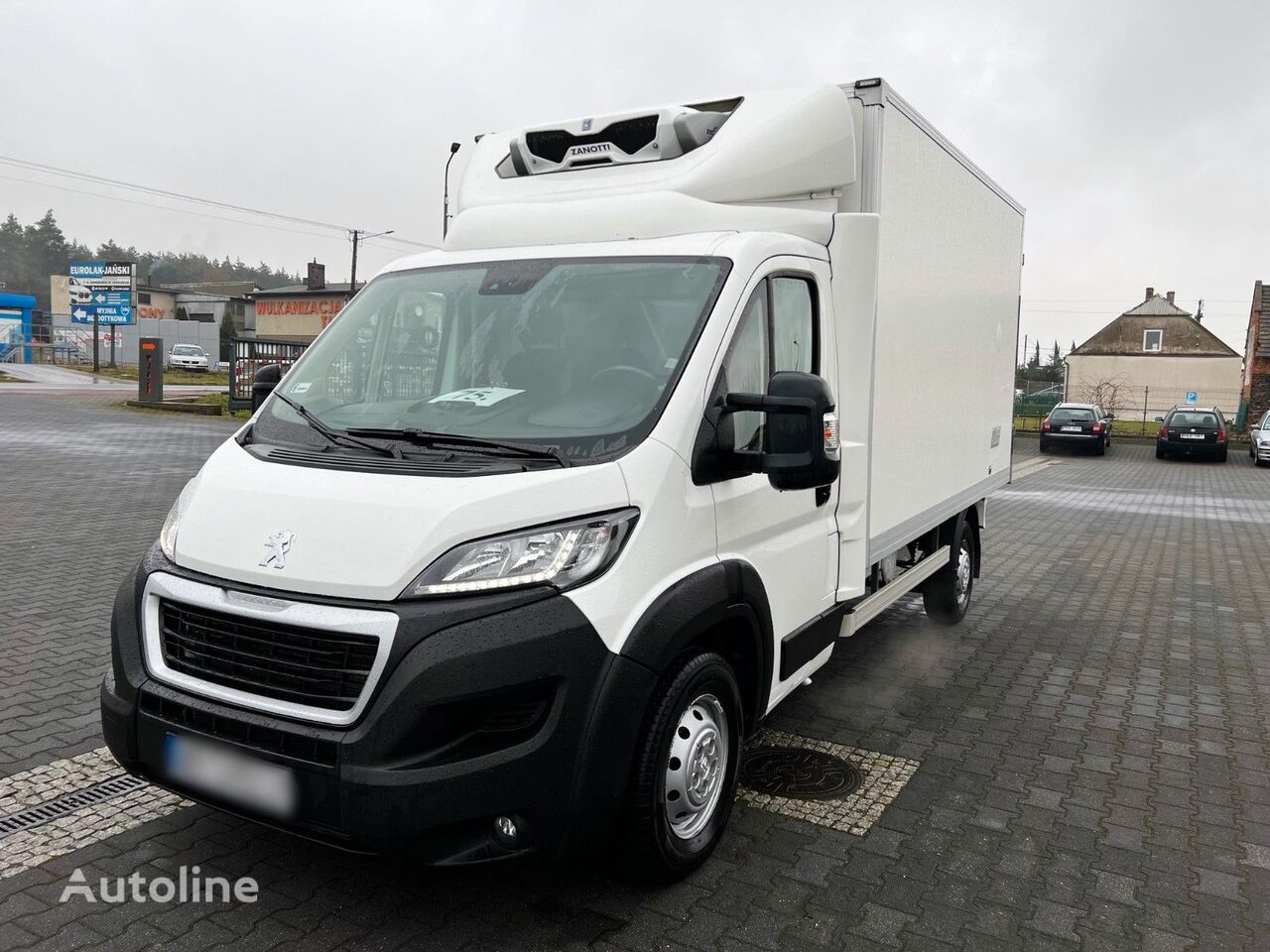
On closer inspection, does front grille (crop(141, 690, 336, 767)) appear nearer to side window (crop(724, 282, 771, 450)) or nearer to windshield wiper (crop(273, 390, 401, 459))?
windshield wiper (crop(273, 390, 401, 459))

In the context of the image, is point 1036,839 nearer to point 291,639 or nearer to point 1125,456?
point 291,639

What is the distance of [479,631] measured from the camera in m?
2.76

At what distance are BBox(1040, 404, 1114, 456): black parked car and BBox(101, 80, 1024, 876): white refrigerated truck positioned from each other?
2831 cm

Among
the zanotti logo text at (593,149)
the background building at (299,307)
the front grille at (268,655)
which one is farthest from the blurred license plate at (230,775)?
the background building at (299,307)

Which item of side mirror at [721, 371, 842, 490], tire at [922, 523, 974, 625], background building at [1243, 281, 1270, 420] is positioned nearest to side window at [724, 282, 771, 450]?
side mirror at [721, 371, 842, 490]

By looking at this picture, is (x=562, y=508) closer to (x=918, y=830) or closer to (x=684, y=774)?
(x=684, y=774)

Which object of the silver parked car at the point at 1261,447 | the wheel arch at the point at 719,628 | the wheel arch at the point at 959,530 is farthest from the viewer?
the silver parked car at the point at 1261,447

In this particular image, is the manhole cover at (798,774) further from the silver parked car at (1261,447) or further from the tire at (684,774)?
the silver parked car at (1261,447)

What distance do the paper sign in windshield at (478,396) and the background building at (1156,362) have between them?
6292cm

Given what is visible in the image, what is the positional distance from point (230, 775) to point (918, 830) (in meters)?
2.63

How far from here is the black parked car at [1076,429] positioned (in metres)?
30.5

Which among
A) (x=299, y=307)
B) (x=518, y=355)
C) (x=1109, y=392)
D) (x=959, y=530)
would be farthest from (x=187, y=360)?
(x=518, y=355)

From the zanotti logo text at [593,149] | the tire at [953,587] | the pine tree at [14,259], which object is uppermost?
the pine tree at [14,259]

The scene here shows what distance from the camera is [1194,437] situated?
2928 cm
